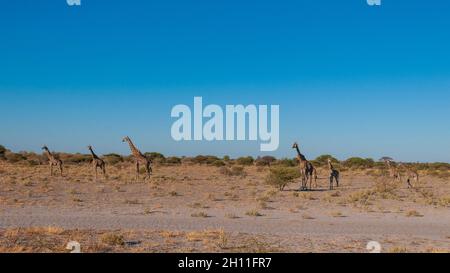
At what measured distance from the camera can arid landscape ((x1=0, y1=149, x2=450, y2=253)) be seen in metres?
11.8

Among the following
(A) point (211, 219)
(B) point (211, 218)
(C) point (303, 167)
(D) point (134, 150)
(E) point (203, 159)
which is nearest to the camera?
(A) point (211, 219)

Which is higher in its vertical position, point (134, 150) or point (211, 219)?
point (134, 150)

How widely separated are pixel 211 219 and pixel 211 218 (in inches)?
11.1

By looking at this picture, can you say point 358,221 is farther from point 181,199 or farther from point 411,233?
point 181,199

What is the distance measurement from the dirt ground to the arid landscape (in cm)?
3

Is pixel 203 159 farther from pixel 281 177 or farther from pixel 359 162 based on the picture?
pixel 281 177

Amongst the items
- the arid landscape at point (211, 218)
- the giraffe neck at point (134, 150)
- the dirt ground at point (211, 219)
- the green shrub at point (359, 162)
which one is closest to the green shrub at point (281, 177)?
the arid landscape at point (211, 218)

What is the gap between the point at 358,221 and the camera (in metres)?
16.9

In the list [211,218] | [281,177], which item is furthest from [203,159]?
[211,218]

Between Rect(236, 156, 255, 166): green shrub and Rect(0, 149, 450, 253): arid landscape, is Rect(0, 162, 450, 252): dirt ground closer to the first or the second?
Rect(0, 149, 450, 253): arid landscape

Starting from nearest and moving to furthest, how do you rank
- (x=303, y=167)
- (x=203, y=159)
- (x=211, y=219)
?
(x=211, y=219) < (x=303, y=167) < (x=203, y=159)

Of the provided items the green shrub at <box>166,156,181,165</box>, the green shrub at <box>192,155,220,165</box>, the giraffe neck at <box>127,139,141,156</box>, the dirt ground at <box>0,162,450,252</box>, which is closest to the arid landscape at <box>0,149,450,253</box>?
the dirt ground at <box>0,162,450,252</box>

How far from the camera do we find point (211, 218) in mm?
17062

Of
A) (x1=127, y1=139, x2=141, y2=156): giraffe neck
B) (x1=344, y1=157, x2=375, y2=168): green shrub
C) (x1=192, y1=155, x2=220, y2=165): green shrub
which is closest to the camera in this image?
(x1=127, y1=139, x2=141, y2=156): giraffe neck
